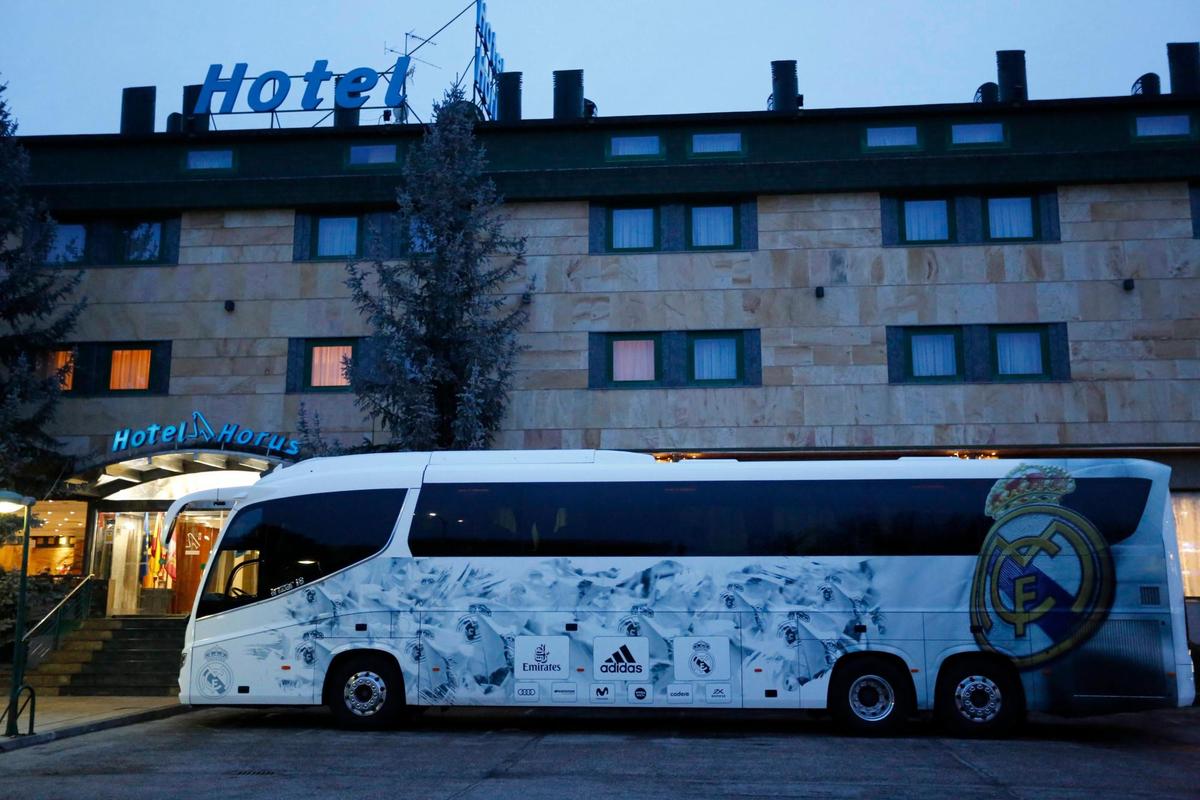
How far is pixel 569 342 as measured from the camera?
2427 cm

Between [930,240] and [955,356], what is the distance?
8.64 ft

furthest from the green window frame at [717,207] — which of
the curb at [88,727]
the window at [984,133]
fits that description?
the curb at [88,727]

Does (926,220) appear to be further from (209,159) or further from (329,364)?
(209,159)

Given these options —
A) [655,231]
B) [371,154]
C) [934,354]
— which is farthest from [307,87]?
[934,354]

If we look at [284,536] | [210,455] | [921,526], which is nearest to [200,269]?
[210,455]

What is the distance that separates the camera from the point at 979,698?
47.5 feet

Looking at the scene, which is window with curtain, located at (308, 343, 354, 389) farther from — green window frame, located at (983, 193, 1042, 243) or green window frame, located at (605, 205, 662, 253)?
green window frame, located at (983, 193, 1042, 243)

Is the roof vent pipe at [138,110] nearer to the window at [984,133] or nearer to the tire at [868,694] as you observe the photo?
the window at [984,133]

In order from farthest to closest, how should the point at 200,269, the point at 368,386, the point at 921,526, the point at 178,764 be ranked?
the point at 200,269, the point at 368,386, the point at 921,526, the point at 178,764

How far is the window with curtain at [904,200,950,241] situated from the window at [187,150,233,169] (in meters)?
15.6

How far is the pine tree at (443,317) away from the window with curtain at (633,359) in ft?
8.05

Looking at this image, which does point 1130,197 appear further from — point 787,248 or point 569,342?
point 569,342

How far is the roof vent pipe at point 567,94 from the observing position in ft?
90.5

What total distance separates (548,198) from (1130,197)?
12466 millimetres
